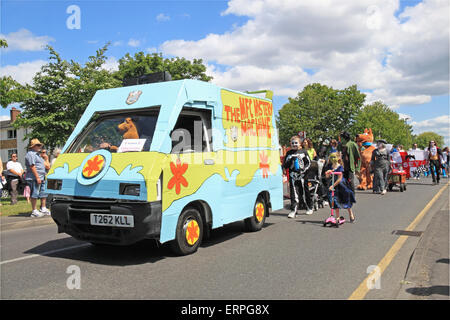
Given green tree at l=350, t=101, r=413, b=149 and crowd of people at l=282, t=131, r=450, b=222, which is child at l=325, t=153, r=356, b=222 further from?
green tree at l=350, t=101, r=413, b=149

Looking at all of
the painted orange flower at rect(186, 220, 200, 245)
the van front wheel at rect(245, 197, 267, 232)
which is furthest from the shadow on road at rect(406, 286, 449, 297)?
the van front wheel at rect(245, 197, 267, 232)

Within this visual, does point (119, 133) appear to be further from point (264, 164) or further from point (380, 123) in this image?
point (380, 123)

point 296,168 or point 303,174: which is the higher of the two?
point 296,168

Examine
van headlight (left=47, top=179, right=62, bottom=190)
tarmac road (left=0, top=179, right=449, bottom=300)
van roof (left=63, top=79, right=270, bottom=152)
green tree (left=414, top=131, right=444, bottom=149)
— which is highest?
green tree (left=414, top=131, right=444, bottom=149)

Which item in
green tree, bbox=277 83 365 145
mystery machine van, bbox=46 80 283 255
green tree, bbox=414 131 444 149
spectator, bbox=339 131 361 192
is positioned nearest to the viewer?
mystery machine van, bbox=46 80 283 255

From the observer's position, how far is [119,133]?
6.05 m

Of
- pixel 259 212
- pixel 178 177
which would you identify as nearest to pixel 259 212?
pixel 259 212

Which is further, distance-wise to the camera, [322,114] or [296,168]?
[322,114]

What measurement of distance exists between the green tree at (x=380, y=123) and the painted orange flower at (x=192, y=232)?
58.7 meters

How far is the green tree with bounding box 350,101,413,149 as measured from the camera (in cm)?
6242

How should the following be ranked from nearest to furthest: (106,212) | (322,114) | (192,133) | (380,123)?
1. (106,212)
2. (192,133)
3. (322,114)
4. (380,123)

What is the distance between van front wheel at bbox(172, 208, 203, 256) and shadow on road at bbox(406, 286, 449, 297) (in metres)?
2.99

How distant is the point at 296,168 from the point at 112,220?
591 centimetres
